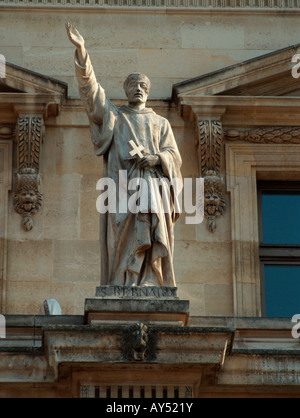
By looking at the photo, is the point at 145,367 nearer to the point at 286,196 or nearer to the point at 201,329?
the point at 201,329

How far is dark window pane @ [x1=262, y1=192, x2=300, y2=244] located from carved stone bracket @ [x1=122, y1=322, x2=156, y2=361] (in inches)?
142

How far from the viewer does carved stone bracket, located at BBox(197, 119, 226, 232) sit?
67.8 feet

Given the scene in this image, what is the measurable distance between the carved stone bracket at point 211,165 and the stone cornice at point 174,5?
5.53 feet

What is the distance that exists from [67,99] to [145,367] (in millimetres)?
4692

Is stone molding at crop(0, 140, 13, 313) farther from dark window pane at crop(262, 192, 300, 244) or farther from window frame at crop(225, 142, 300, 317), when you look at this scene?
dark window pane at crop(262, 192, 300, 244)

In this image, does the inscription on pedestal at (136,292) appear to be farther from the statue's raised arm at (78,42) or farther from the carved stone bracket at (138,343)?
the statue's raised arm at (78,42)

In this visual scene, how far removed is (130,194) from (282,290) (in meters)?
2.81

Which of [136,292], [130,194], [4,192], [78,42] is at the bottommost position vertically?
[136,292]

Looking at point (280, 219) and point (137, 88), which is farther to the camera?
point (280, 219)

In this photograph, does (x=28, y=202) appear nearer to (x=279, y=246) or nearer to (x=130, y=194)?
(x=130, y=194)

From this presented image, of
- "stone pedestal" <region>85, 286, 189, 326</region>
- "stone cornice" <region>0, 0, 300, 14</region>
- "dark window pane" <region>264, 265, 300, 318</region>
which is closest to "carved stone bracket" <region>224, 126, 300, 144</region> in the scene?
"dark window pane" <region>264, 265, 300, 318</region>

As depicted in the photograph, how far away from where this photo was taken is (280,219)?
21.0 meters

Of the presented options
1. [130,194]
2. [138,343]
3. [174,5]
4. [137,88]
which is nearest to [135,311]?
[138,343]

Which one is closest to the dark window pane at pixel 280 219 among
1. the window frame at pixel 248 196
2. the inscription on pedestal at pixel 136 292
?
the window frame at pixel 248 196
